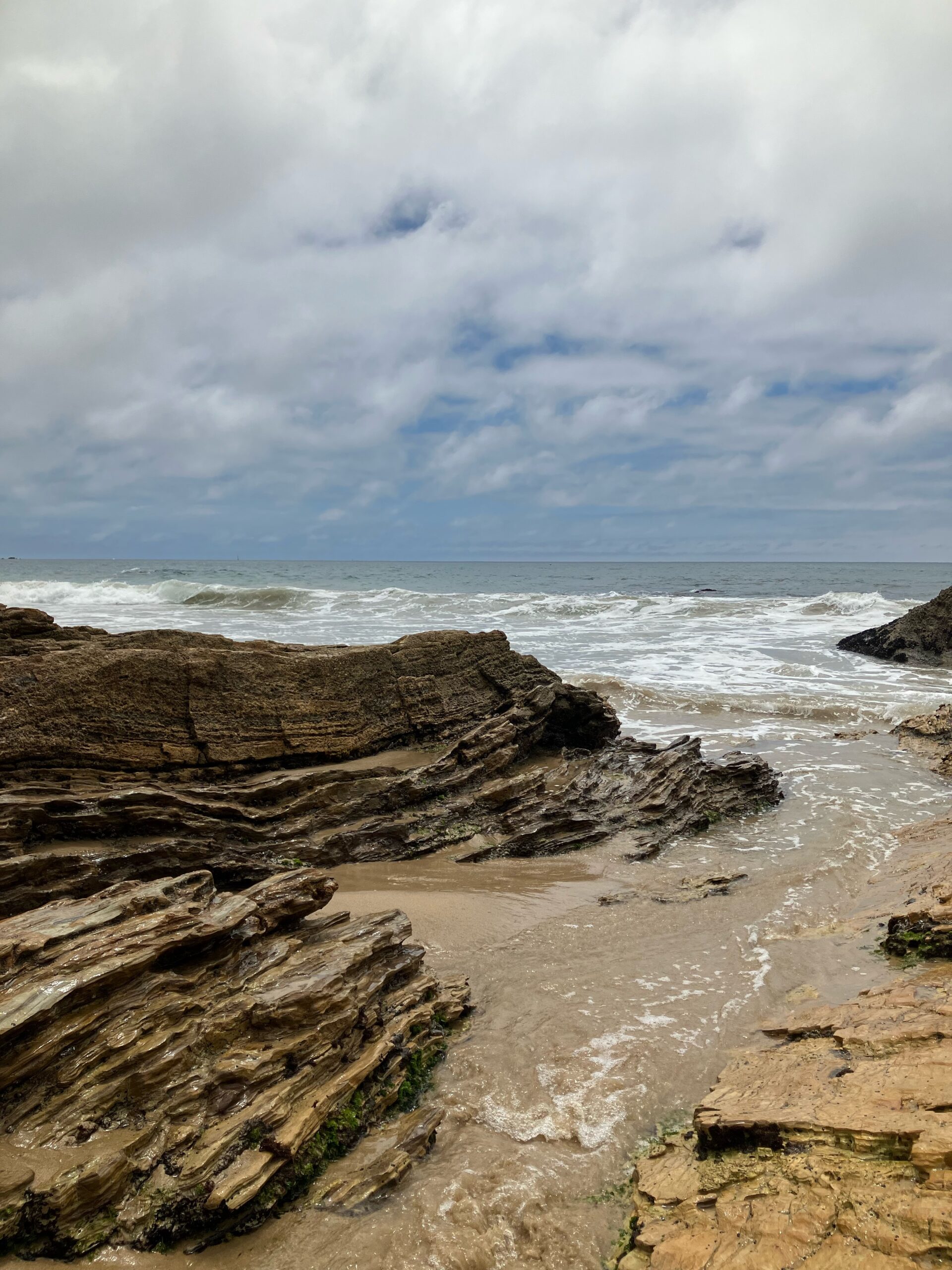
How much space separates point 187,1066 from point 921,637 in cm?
2505

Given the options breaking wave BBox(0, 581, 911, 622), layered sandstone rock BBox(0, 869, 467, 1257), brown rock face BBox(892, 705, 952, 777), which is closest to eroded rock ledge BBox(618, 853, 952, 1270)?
layered sandstone rock BBox(0, 869, 467, 1257)

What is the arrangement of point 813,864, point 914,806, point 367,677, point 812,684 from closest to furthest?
point 813,864
point 367,677
point 914,806
point 812,684

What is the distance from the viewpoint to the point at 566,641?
1123 inches

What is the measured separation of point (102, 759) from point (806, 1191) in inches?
265

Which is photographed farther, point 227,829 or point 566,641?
point 566,641

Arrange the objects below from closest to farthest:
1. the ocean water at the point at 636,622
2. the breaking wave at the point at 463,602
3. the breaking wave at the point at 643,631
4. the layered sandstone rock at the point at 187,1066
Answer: the layered sandstone rock at the point at 187,1066
the breaking wave at the point at 643,631
the ocean water at the point at 636,622
the breaking wave at the point at 463,602

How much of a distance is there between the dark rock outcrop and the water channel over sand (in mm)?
8777

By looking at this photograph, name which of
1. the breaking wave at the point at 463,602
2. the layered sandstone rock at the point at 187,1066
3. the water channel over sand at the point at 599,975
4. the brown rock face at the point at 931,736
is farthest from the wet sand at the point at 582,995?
the breaking wave at the point at 463,602

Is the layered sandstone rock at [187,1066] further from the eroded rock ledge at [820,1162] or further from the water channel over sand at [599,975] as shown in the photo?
the eroded rock ledge at [820,1162]

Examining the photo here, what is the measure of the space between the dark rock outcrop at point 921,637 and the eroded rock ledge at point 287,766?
14853 millimetres

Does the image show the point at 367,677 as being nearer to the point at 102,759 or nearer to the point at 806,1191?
the point at 102,759

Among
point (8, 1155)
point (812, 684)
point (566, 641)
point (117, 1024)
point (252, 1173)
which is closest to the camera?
point (8, 1155)

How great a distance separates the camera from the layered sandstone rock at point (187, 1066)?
325 centimetres

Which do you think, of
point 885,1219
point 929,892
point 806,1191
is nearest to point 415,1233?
point 806,1191
